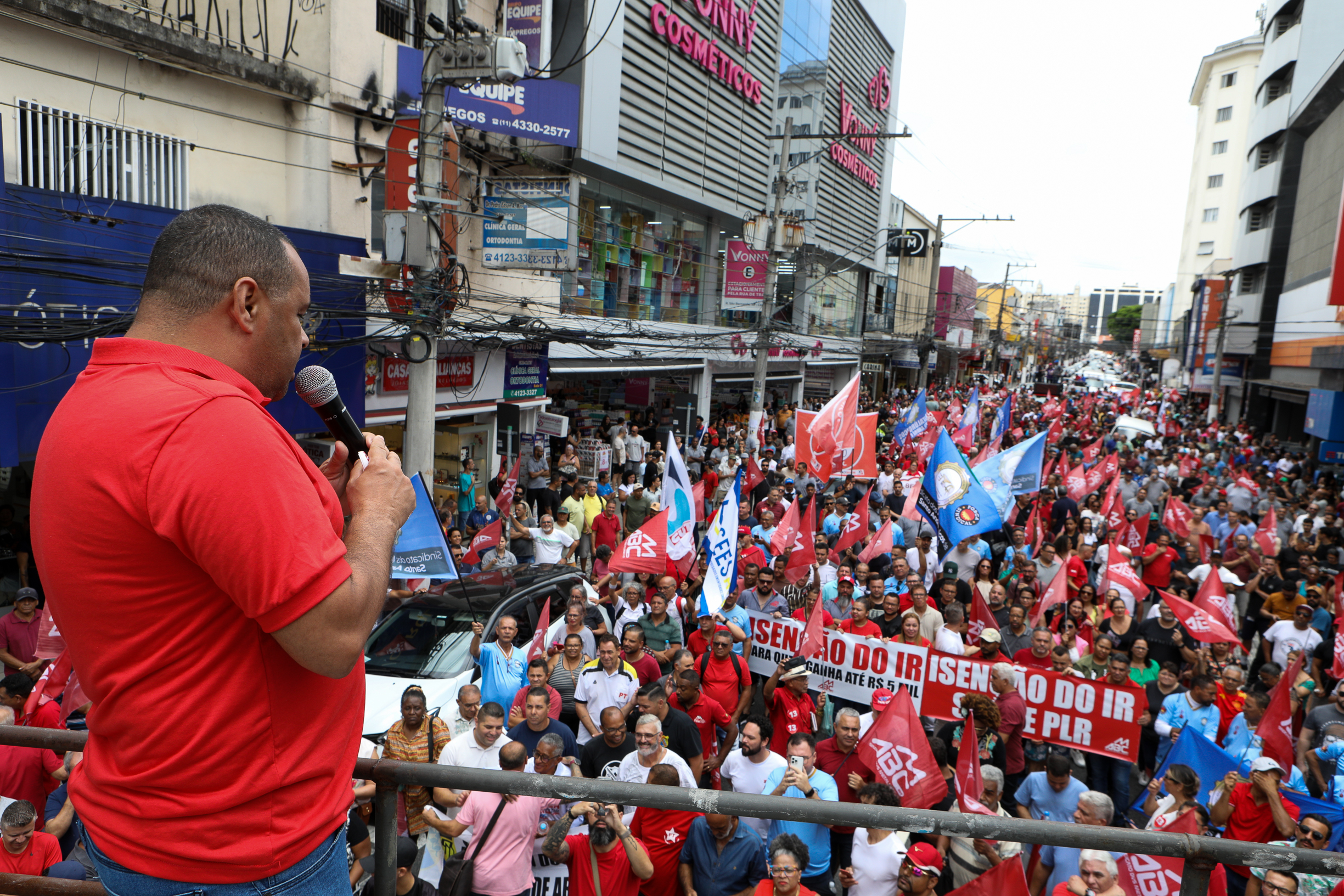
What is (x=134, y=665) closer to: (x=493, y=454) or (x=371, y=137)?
(x=371, y=137)

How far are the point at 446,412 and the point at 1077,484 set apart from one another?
1154 cm

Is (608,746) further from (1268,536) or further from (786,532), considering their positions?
(1268,536)

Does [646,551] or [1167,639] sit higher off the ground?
[646,551]

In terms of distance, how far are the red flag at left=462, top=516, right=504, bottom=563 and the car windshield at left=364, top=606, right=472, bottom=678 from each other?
291 centimetres

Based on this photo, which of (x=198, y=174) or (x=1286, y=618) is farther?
(x=198, y=174)

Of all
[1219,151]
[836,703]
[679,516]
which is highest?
[1219,151]

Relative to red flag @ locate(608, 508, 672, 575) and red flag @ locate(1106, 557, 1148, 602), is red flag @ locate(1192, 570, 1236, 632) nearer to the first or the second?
red flag @ locate(1106, 557, 1148, 602)

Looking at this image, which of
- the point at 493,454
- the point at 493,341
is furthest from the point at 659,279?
the point at 493,341

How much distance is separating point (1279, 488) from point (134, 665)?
72.8ft

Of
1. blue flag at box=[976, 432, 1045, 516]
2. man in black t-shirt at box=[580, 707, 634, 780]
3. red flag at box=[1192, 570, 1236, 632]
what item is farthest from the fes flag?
red flag at box=[1192, 570, 1236, 632]

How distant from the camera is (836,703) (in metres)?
8.47

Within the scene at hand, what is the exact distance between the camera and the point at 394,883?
2.02 metres

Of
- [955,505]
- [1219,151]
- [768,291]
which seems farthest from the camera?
[1219,151]

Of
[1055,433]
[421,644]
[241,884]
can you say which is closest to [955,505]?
[421,644]
